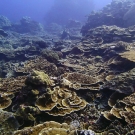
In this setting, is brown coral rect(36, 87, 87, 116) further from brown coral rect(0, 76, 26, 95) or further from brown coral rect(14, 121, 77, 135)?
brown coral rect(0, 76, 26, 95)

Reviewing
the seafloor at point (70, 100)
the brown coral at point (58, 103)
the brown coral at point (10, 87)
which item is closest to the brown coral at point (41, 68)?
the seafloor at point (70, 100)

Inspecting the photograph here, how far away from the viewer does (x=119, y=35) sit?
13352 millimetres

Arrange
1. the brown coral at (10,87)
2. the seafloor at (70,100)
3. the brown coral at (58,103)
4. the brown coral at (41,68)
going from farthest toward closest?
the brown coral at (41,68) < the brown coral at (10,87) < the brown coral at (58,103) < the seafloor at (70,100)

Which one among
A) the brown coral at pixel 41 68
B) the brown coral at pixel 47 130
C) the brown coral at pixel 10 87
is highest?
the brown coral at pixel 41 68

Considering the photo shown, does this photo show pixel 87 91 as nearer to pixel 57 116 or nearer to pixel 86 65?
pixel 57 116

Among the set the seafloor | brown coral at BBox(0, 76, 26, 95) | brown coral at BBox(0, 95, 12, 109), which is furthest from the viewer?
brown coral at BBox(0, 76, 26, 95)

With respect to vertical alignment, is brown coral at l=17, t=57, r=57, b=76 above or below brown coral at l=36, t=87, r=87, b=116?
above

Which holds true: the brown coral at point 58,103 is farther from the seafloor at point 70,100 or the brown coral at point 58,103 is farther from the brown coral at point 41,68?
the brown coral at point 41,68

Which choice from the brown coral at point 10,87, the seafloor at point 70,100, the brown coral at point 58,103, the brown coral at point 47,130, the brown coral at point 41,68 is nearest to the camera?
the brown coral at point 47,130

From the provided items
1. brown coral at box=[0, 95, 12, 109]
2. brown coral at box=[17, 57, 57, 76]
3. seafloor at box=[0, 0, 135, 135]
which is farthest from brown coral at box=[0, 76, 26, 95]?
brown coral at box=[17, 57, 57, 76]

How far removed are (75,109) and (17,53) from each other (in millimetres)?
10294

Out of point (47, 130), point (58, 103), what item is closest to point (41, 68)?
point (58, 103)

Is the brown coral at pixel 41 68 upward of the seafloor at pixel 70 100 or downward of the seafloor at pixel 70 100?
upward

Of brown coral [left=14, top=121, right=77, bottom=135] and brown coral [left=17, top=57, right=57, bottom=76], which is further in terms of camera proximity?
brown coral [left=17, top=57, right=57, bottom=76]
